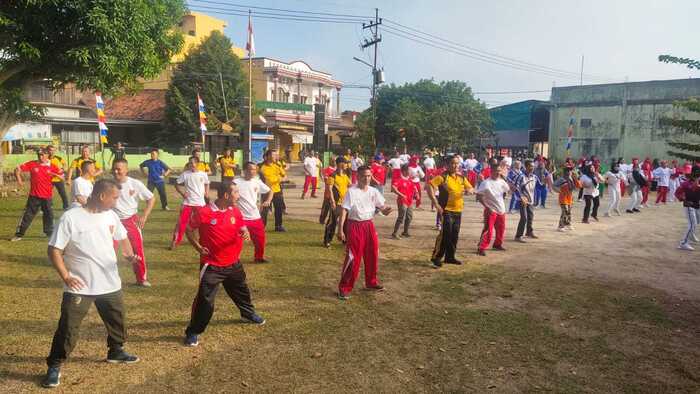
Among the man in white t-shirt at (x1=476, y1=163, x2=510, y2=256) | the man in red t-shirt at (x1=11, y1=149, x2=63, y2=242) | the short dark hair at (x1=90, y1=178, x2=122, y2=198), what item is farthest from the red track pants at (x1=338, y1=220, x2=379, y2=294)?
the man in red t-shirt at (x1=11, y1=149, x2=63, y2=242)

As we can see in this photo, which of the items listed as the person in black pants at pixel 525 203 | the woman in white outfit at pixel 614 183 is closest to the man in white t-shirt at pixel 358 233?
the person in black pants at pixel 525 203

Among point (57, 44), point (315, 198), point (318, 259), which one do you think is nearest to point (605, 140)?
point (315, 198)

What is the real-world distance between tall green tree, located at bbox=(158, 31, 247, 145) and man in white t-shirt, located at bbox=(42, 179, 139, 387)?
109 ft

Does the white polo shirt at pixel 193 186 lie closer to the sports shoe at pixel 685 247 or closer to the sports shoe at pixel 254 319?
the sports shoe at pixel 254 319

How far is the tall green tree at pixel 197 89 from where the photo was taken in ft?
120

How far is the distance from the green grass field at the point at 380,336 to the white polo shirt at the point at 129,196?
3.55ft

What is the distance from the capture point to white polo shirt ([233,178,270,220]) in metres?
8.36

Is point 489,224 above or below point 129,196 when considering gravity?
below

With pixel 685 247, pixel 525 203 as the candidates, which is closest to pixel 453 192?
pixel 525 203

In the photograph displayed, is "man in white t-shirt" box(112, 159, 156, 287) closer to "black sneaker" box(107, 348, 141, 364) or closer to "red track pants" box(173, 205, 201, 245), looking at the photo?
"red track pants" box(173, 205, 201, 245)

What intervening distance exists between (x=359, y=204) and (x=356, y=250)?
0.65m

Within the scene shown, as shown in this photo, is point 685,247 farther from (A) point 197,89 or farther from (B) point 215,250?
(A) point 197,89

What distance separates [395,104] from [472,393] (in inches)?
1538

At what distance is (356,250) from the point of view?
275 inches
